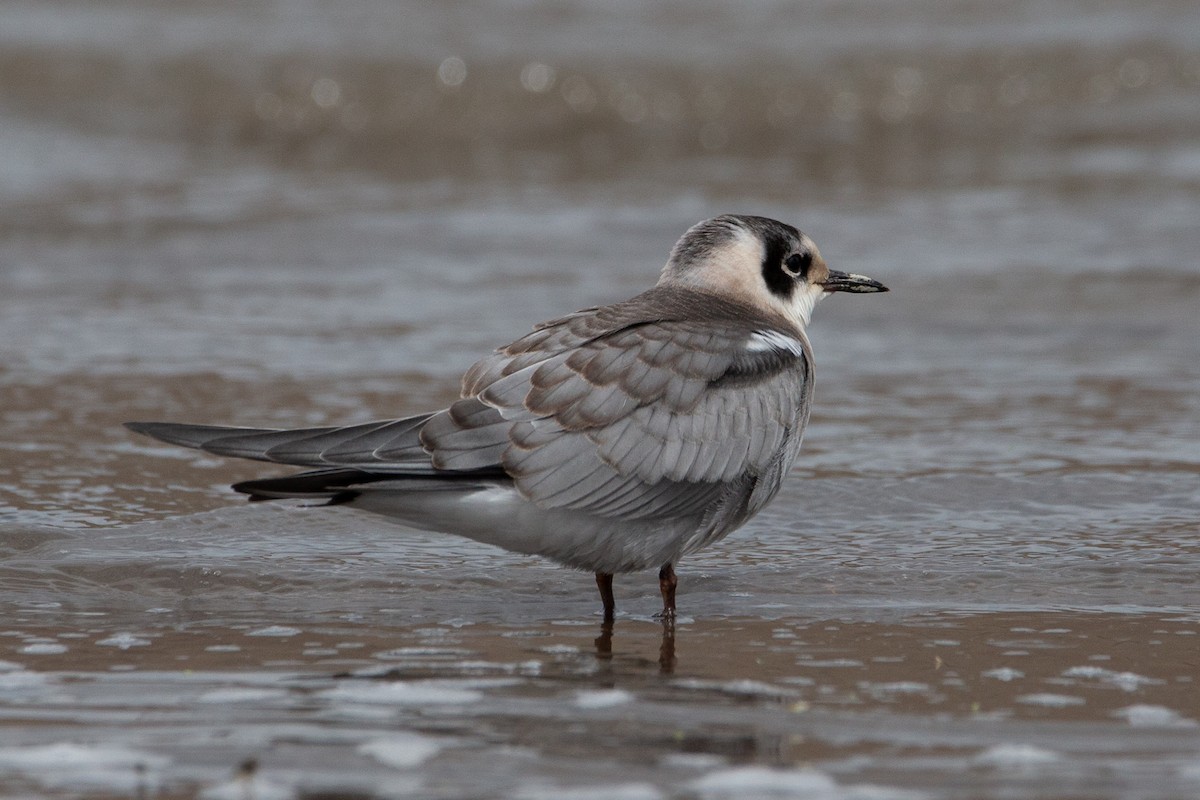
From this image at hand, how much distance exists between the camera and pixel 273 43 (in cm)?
1592

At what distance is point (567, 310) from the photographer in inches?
369

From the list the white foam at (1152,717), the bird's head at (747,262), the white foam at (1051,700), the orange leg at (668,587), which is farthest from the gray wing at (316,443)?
the white foam at (1152,717)

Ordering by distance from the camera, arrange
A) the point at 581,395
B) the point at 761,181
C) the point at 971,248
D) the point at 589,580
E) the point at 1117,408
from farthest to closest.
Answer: the point at 761,181, the point at 971,248, the point at 1117,408, the point at 589,580, the point at 581,395

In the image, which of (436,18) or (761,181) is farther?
(436,18)

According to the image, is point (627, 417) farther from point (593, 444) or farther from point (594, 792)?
point (594, 792)

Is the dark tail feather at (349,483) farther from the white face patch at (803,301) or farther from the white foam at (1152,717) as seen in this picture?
the white foam at (1152,717)

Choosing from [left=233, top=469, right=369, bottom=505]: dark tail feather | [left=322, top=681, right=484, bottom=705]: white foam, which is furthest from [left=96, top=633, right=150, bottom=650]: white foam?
[left=322, top=681, right=484, bottom=705]: white foam

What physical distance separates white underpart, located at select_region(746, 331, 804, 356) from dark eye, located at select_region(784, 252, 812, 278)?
540 millimetres

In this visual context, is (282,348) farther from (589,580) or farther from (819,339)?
(589,580)

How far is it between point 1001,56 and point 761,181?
3638 mm

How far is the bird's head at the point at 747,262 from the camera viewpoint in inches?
227

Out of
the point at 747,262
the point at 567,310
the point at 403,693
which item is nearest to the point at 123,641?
the point at 403,693

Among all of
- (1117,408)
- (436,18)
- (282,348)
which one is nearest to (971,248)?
(1117,408)

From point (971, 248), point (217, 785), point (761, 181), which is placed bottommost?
point (217, 785)
